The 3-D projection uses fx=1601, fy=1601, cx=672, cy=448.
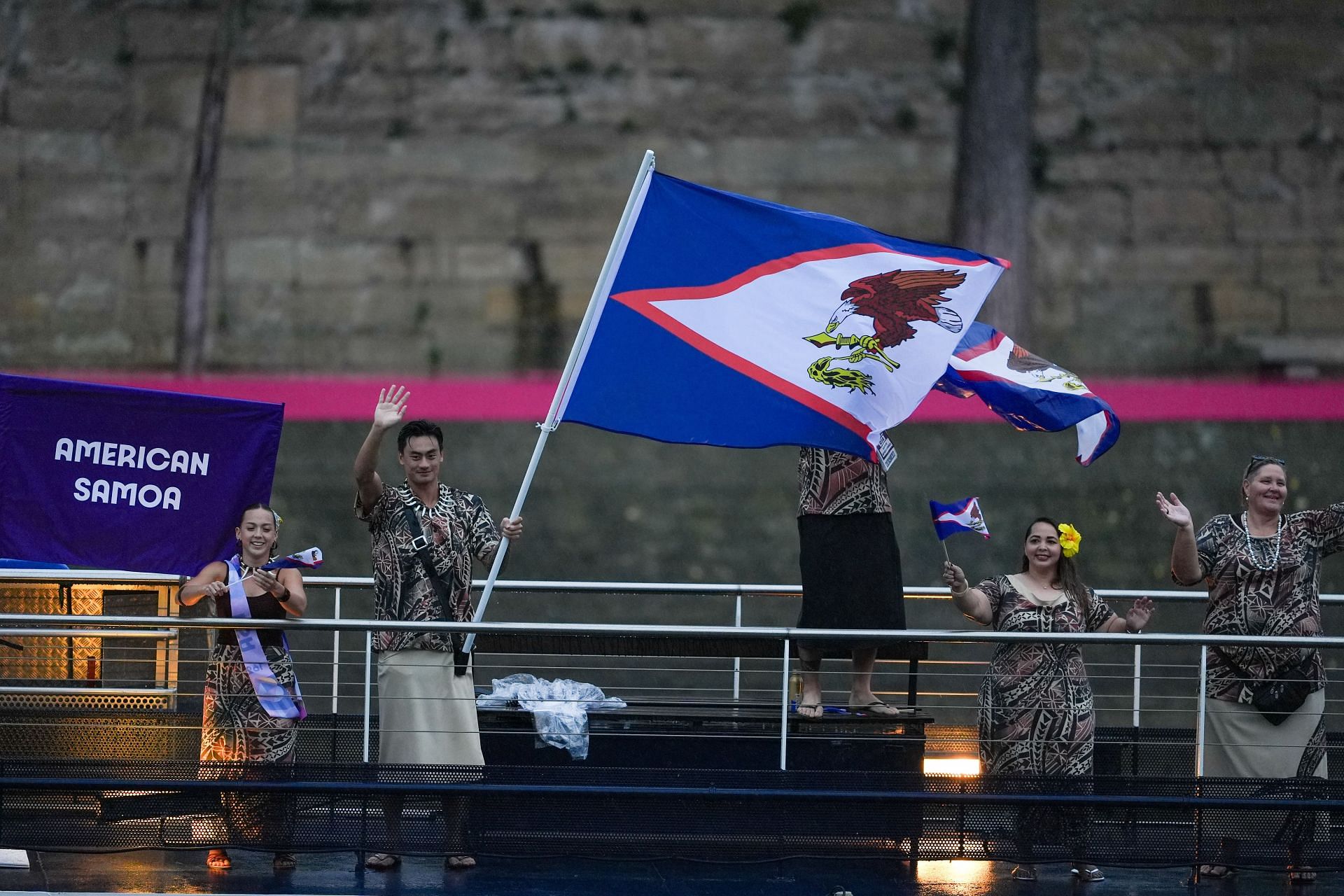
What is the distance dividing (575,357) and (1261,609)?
10.3 feet

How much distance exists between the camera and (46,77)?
41.1ft

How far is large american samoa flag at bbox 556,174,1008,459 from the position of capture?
6.64 metres

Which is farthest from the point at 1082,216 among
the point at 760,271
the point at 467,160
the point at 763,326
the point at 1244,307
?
the point at 763,326

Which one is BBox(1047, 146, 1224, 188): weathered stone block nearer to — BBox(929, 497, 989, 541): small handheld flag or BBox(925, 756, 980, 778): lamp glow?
BBox(925, 756, 980, 778): lamp glow

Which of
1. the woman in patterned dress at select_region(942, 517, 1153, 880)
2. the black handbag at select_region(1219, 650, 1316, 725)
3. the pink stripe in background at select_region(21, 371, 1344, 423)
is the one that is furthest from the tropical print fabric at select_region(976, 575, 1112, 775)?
the pink stripe in background at select_region(21, 371, 1344, 423)

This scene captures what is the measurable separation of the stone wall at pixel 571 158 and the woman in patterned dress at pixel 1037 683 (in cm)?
616

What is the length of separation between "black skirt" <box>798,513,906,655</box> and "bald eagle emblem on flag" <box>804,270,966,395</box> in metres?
0.77

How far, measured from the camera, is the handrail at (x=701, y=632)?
6113 millimetres

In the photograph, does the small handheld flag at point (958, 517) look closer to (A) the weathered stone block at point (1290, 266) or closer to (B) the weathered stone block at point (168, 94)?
(A) the weathered stone block at point (1290, 266)

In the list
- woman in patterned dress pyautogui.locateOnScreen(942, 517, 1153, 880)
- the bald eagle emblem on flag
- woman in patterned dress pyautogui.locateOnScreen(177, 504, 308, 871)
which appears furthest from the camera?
the bald eagle emblem on flag

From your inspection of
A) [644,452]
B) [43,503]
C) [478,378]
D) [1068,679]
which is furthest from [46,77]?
[1068,679]

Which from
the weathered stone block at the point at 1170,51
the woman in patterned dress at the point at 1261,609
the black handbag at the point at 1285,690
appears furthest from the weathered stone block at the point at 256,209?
the black handbag at the point at 1285,690

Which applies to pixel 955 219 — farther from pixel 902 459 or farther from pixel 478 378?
pixel 478 378

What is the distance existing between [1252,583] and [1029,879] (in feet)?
5.26
